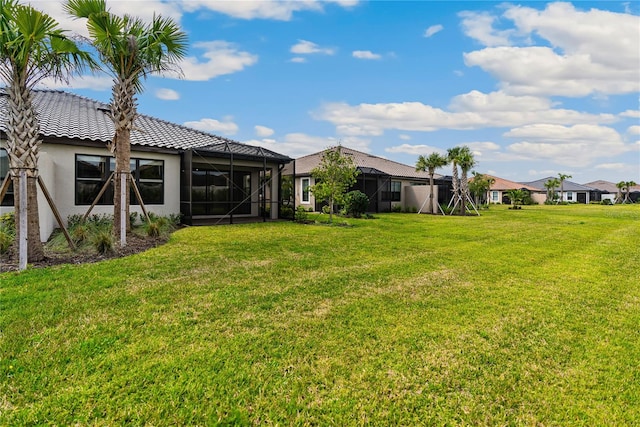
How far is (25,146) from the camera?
6.38 metres

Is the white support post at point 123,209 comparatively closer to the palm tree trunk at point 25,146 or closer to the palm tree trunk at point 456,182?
the palm tree trunk at point 25,146

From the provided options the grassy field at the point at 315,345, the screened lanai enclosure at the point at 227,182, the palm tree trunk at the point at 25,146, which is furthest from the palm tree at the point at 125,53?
the screened lanai enclosure at the point at 227,182

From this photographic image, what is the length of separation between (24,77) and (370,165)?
72.8 ft

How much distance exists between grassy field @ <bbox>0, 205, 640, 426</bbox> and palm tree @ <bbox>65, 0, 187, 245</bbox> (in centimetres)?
356

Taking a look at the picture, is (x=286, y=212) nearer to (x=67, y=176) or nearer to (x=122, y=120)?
(x=67, y=176)

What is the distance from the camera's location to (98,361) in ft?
9.90

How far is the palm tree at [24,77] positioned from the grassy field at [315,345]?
5.66 feet

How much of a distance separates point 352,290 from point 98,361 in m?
3.39

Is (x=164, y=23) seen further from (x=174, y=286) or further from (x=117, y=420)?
(x=117, y=420)

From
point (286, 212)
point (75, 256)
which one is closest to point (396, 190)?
point (286, 212)

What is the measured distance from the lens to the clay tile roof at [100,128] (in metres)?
11.1

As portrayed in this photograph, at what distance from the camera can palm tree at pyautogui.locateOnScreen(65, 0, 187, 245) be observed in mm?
7648

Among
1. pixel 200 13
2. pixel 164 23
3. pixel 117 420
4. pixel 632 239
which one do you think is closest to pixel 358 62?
pixel 200 13

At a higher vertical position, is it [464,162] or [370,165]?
[370,165]
